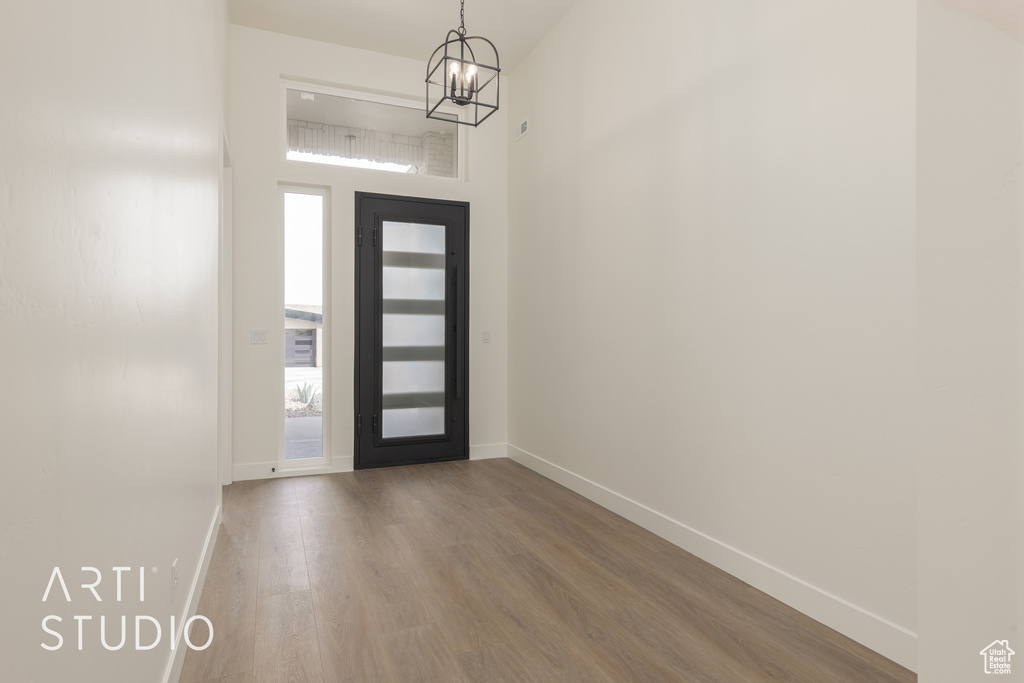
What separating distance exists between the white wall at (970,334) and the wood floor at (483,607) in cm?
110

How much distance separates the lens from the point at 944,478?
100 centimetres

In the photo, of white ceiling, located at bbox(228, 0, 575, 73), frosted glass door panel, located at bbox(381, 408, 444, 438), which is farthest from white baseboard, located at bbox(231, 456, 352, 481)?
white ceiling, located at bbox(228, 0, 575, 73)

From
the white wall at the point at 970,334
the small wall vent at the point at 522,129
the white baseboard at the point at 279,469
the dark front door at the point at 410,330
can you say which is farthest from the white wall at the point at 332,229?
the white wall at the point at 970,334

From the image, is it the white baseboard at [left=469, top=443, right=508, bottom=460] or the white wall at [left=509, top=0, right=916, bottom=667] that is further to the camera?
the white baseboard at [left=469, top=443, right=508, bottom=460]

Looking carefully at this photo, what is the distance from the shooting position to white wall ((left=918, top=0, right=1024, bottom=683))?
916 millimetres

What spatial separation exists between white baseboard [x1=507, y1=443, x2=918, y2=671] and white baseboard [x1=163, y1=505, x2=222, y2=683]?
2.30 metres

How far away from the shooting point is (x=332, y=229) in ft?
15.2

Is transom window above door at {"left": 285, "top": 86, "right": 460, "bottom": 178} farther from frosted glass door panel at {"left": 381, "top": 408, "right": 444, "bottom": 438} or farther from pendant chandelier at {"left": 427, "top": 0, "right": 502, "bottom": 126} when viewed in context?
frosted glass door panel at {"left": 381, "top": 408, "right": 444, "bottom": 438}

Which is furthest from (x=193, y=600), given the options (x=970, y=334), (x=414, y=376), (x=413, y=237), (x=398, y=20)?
(x=398, y=20)

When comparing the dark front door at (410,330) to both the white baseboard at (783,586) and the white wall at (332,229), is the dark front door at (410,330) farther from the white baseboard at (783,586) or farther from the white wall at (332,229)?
the white baseboard at (783,586)

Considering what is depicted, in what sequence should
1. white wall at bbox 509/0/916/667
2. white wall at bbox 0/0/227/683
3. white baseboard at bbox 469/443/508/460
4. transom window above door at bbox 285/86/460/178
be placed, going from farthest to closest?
white baseboard at bbox 469/443/508/460, transom window above door at bbox 285/86/460/178, white wall at bbox 509/0/916/667, white wall at bbox 0/0/227/683

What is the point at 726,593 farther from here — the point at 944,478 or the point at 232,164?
the point at 232,164

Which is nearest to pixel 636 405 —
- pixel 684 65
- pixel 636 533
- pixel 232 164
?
pixel 636 533

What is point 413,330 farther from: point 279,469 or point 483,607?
point 483,607
